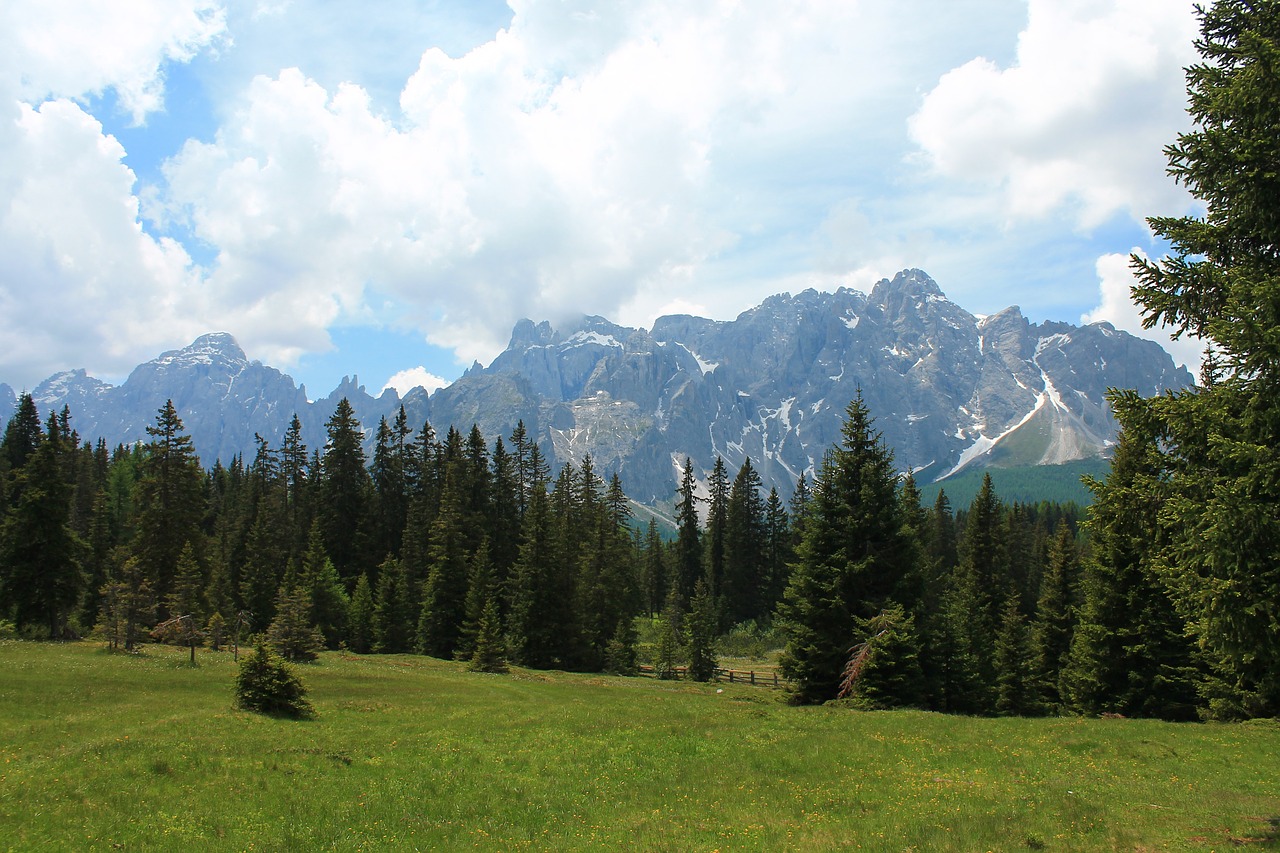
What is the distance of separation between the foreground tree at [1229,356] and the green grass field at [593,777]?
4266 millimetres

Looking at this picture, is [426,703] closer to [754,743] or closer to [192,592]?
[754,743]

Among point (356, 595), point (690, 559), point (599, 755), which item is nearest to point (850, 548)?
point (599, 755)

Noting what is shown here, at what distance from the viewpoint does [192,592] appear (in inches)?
1933

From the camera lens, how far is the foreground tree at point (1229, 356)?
1277 centimetres

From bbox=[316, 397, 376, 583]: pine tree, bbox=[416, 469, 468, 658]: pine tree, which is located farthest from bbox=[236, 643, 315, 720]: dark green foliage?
bbox=[316, 397, 376, 583]: pine tree

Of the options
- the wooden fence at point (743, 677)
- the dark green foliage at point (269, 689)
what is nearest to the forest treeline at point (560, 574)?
the wooden fence at point (743, 677)

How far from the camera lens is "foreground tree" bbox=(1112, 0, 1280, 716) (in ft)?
41.9

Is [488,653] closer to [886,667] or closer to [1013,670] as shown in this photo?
[886,667]

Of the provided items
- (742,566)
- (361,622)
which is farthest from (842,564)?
(742,566)

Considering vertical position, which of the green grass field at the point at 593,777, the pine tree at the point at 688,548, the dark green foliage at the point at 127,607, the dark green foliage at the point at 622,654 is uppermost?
the pine tree at the point at 688,548

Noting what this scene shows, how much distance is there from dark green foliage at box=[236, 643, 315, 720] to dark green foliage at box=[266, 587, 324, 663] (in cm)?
1790

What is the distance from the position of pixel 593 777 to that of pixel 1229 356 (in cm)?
1757

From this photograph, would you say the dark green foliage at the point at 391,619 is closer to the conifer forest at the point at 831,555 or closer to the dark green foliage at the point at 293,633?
the conifer forest at the point at 831,555

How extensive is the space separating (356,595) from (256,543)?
1241cm
